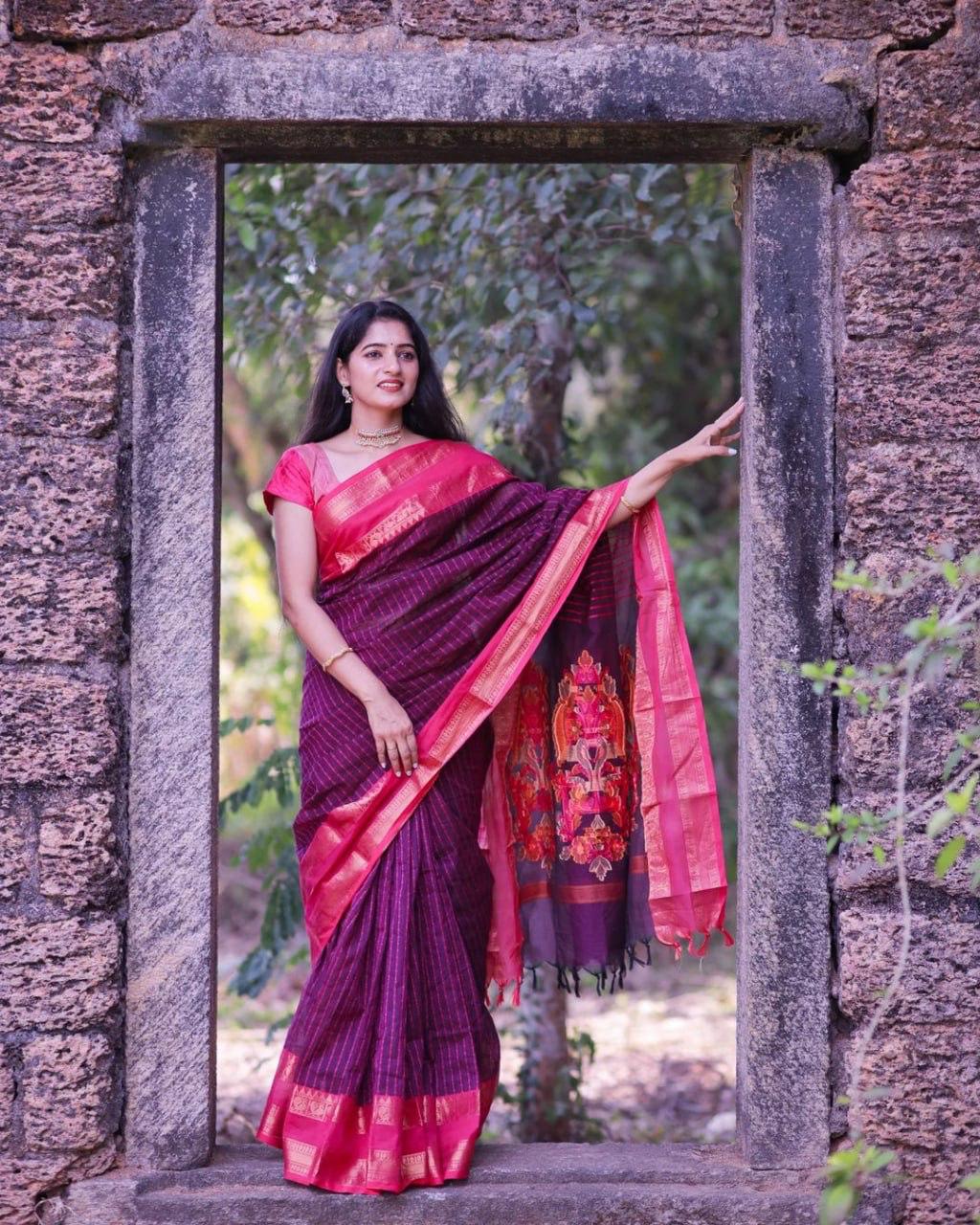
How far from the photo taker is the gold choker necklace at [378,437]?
3.29 metres

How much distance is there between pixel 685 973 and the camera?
272 inches

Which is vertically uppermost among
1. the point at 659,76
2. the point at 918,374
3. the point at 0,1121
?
the point at 659,76

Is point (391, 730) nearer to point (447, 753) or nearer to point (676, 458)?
point (447, 753)

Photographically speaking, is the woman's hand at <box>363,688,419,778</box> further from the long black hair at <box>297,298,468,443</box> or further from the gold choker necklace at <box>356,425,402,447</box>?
the long black hair at <box>297,298,468,443</box>

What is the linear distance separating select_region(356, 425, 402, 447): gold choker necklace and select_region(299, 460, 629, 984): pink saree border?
17cm

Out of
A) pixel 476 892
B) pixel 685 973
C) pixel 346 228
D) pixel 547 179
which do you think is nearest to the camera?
pixel 476 892

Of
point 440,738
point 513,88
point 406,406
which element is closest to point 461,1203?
point 440,738

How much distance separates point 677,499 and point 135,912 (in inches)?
189

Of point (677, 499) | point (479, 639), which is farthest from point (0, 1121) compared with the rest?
point (677, 499)

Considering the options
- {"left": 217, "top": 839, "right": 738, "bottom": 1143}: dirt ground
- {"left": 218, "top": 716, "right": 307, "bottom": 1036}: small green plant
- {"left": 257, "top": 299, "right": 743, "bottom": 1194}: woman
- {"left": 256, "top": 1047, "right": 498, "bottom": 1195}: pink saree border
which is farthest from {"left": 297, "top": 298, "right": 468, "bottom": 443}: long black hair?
{"left": 217, "top": 839, "right": 738, "bottom": 1143}: dirt ground

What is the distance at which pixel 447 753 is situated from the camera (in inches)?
124

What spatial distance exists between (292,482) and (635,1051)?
11.2 ft

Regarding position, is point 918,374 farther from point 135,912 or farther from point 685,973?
point 685,973

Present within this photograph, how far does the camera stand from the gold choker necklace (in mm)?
3293
